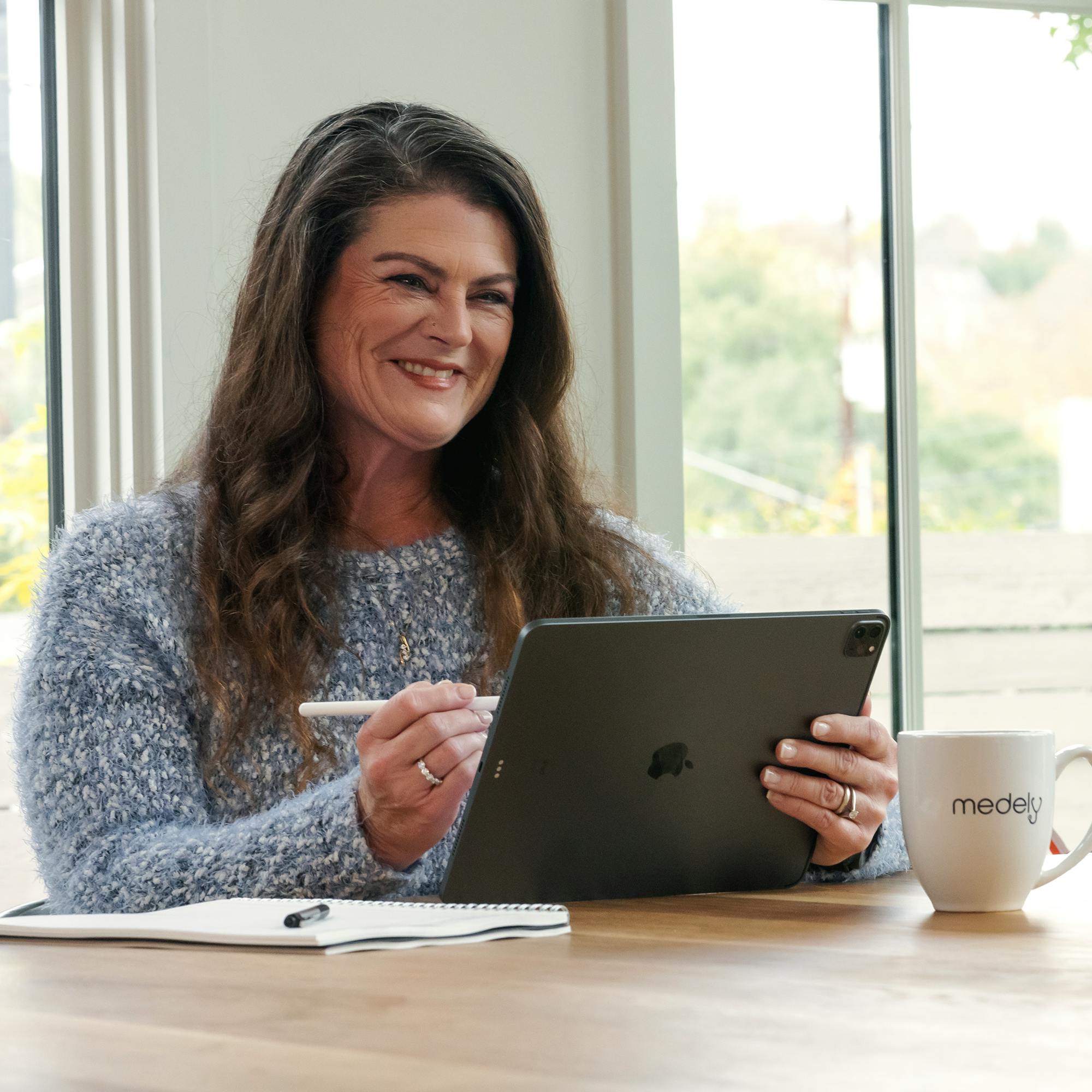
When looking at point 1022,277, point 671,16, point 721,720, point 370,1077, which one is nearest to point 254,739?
point 721,720

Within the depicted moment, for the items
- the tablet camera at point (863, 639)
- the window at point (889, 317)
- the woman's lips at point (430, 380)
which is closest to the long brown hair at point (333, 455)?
the woman's lips at point (430, 380)

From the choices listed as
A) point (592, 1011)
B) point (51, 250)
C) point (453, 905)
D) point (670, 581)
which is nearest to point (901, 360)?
point (670, 581)

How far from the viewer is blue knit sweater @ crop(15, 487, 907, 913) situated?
110cm

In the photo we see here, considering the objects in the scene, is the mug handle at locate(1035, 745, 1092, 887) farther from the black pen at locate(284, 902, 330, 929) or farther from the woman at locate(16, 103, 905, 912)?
the black pen at locate(284, 902, 330, 929)

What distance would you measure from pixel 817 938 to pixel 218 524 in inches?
35.1

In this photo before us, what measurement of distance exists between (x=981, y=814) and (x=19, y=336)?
1.68 meters

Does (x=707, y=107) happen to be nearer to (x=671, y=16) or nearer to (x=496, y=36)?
(x=671, y=16)

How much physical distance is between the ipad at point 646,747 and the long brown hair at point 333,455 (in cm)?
48

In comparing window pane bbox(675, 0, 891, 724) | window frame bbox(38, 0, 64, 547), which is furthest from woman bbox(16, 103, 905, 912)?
window pane bbox(675, 0, 891, 724)

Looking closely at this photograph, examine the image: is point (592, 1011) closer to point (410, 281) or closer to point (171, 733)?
point (171, 733)

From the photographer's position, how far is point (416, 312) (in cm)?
156

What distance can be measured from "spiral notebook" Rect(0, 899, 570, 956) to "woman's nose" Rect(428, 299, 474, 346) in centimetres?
77

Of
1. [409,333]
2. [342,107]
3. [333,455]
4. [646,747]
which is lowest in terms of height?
[646,747]

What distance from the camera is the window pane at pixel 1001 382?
2662 millimetres
